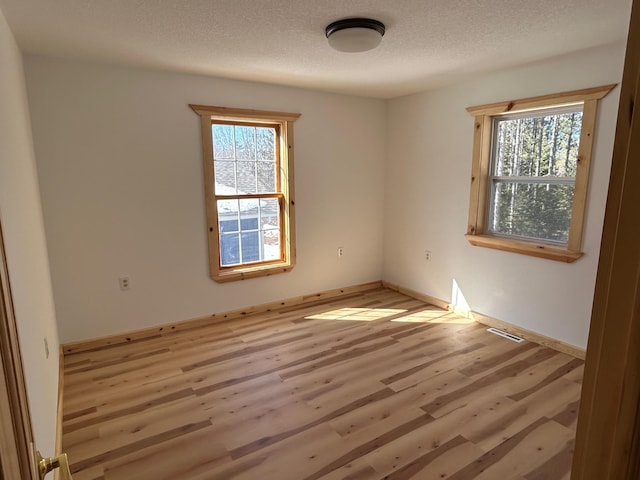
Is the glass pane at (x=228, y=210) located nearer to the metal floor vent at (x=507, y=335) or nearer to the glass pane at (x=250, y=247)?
the glass pane at (x=250, y=247)

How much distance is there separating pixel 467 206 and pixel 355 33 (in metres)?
2.22

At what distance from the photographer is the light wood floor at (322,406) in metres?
2.03

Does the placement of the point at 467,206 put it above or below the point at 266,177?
below

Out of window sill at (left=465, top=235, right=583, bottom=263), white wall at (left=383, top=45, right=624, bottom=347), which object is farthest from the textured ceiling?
window sill at (left=465, top=235, right=583, bottom=263)

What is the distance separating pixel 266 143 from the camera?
406cm

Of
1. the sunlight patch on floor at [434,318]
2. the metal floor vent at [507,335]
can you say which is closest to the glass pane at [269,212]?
the sunlight patch on floor at [434,318]

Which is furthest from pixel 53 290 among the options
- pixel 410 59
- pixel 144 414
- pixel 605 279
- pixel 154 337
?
pixel 605 279

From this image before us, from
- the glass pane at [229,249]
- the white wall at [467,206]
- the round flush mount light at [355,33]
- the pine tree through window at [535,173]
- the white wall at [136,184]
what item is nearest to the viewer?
the round flush mount light at [355,33]

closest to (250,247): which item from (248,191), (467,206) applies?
(248,191)

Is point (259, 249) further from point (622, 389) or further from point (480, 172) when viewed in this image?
point (622, 389)

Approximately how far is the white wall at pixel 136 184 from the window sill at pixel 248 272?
0.25 ft

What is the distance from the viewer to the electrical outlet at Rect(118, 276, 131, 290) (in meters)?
3.40

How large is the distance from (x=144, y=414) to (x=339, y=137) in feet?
10.7

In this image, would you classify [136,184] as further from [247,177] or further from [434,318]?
[434,318]
